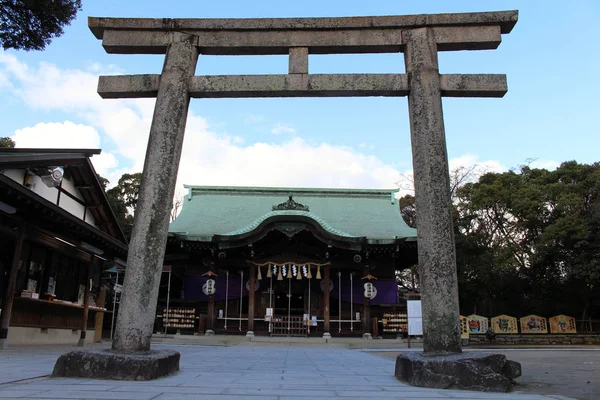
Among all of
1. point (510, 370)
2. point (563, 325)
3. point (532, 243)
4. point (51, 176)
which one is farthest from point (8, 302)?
point (532, 243)

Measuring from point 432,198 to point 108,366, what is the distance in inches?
180

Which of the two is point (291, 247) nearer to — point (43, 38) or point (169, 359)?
point (43, 38)

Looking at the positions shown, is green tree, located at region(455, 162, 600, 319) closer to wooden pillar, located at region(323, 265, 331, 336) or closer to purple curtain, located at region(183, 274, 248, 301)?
wooden pillar, located at region(323, 265, 331, 336)

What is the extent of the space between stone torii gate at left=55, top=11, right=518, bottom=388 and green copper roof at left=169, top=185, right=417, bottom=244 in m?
14.5

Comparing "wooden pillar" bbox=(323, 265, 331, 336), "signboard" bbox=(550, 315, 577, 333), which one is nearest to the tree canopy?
"signboard" bbox=(550, 315, 577, 333)

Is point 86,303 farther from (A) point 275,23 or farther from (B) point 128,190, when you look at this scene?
(B) point 128,190

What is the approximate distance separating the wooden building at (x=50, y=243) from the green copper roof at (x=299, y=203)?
23.9 ft

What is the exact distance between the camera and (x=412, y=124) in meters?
6.50

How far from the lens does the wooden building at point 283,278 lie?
1788 cm

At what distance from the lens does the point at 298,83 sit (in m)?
6.79

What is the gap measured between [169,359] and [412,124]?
4690 mm

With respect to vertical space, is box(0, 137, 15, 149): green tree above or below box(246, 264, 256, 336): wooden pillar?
above

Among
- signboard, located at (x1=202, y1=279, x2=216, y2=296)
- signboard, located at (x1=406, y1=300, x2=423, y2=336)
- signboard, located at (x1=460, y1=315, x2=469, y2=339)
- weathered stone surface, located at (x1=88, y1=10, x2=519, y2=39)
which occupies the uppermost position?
weathered stone surface, located at (x1=88, y1=10, x2=519, y2=39)

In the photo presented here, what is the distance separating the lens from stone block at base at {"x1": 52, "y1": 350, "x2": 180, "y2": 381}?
16.1 ft
